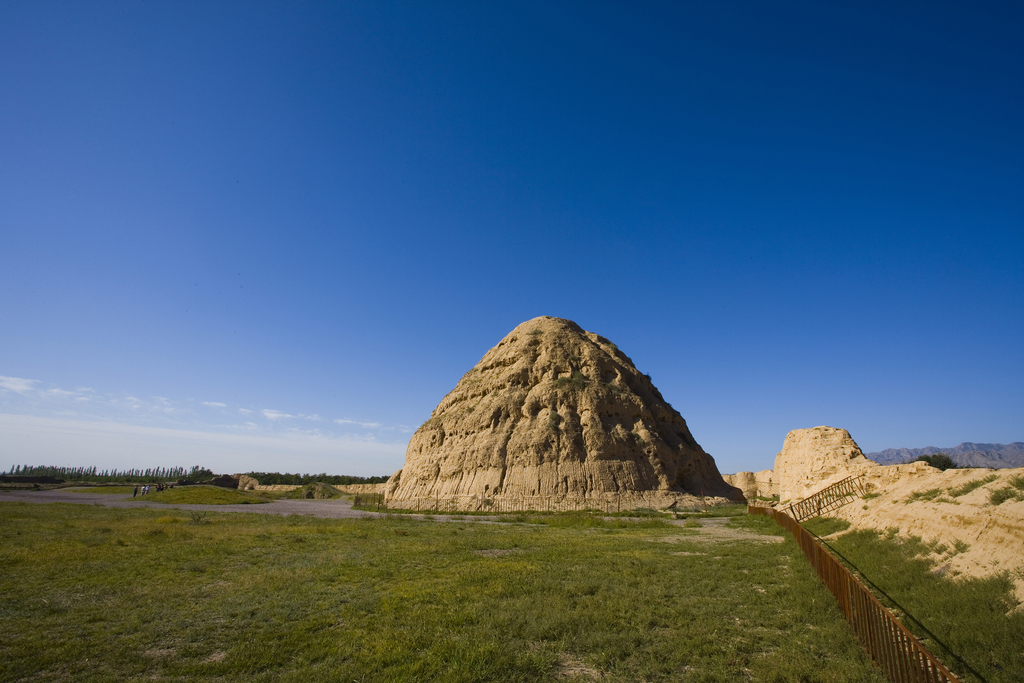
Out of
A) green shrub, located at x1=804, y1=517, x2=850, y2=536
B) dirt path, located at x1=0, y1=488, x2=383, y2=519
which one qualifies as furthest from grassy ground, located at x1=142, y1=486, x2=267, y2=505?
green shrub, located at x1=804, y1=517, x2=850, y2=536

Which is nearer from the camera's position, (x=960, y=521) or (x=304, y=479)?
(x=960, y=521)

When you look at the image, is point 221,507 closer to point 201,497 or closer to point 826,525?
point 201,497

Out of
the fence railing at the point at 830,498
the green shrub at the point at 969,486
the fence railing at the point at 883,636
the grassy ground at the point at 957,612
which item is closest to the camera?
the fence railing at the point at 883,636

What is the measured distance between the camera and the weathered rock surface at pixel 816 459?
105 feet

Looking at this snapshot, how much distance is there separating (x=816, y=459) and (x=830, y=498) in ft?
37.4

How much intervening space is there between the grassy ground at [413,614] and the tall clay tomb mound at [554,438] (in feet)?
63.8

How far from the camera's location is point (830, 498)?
24.4 meters

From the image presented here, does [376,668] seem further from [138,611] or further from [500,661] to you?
[138,611]

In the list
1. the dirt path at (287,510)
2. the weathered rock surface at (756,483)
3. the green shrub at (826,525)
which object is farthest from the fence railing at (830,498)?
the weathered rock surface at (756,483)

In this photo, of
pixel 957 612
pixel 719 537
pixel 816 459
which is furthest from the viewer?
pixel 816 459

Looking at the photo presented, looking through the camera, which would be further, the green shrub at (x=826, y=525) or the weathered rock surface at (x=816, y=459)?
the weathered rock surface at (x=816, y=459)

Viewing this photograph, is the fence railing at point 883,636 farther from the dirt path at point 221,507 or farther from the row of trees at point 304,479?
the row of trees at point 304,479

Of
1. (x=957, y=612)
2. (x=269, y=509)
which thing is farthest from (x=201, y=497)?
(x=957, y=612)

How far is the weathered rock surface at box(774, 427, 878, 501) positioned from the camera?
105 feet
